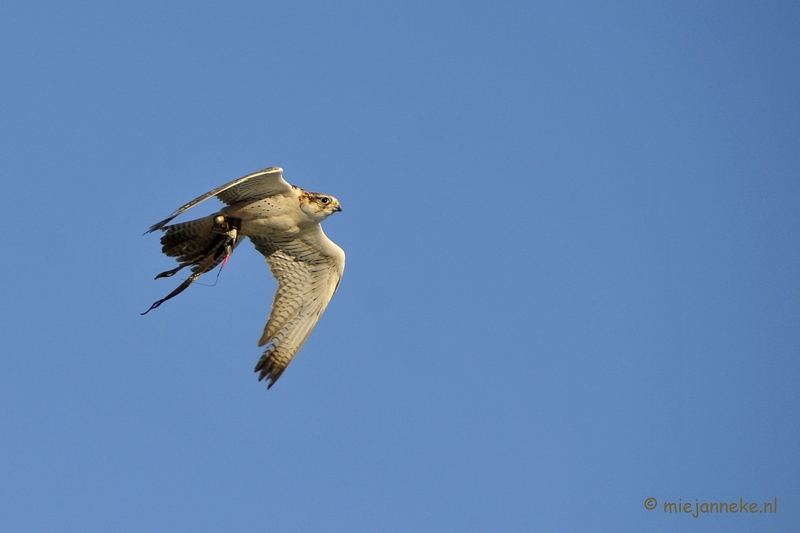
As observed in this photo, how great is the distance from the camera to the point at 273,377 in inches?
560

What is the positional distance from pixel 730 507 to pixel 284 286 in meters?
8.59

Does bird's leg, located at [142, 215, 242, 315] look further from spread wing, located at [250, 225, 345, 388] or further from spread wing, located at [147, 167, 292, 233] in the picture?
spread wing, located at [250, 225, 345, 388]

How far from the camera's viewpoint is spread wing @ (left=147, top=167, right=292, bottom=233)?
1246 centimetres

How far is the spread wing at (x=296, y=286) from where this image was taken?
47.3 feet

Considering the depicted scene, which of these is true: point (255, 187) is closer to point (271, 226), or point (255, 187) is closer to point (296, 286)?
point (271, 226)

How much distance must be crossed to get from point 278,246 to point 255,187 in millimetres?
1662

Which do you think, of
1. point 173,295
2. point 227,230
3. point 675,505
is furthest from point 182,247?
point 675,505

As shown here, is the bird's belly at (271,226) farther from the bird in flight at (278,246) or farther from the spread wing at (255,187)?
the spread wing at (255,187)

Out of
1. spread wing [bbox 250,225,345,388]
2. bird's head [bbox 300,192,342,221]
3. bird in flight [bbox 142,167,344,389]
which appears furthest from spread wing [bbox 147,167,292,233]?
spread wing [bbox 250,225,345,388]

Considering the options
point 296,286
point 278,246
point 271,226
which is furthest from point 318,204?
point 296,286

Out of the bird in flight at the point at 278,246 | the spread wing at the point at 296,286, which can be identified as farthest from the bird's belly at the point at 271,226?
the spread wing at the point at 296,286

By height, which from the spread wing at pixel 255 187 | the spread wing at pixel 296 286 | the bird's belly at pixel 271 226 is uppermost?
the spread wing at pixel 255 187

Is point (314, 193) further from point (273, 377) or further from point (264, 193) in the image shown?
point (273, 377)

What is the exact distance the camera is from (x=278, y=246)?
14.6 m
